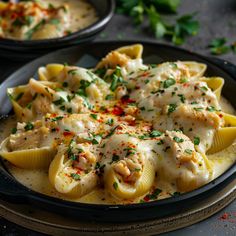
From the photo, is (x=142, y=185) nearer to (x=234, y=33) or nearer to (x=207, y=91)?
(x=207, y=91)

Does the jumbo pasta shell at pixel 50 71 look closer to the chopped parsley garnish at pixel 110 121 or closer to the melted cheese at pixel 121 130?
the melted cheese at pixel 121 130

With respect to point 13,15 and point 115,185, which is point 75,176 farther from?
point 13,15

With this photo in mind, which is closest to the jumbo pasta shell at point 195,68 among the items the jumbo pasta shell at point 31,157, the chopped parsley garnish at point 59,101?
the chopped parsley garnish at point 59,101

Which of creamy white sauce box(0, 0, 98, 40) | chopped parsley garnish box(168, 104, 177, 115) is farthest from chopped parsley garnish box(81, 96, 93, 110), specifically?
creamy white sauce box(0, 0, 98, 40)

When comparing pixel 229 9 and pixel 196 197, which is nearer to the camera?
pixel 196 197

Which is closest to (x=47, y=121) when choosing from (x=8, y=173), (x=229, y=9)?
(x=8, y=173)

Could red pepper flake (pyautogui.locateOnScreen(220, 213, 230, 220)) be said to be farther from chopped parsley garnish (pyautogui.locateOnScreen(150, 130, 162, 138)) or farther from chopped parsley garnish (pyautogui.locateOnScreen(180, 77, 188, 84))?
chopped parsley garnish (pyautogui.locateOnScreen(180, 77, 188, 84))

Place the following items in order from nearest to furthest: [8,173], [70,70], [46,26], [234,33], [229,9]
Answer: [8,173] → [70,70] → [46,26] → [234,33] → [229,9]
